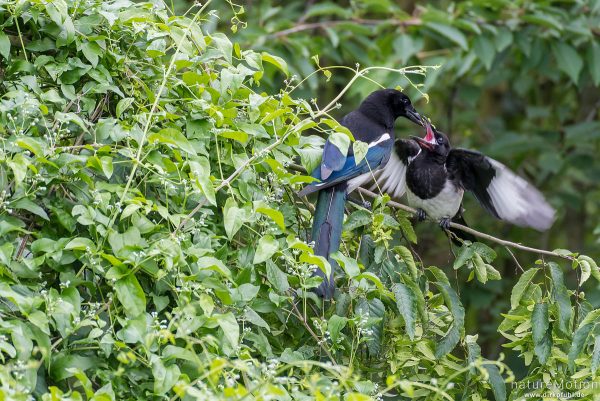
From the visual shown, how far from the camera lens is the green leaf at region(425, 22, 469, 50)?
606cm

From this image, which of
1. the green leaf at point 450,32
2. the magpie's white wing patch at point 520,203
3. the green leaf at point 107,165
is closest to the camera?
the green leaf at point 107,165

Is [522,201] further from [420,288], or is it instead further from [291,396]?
[291,396]

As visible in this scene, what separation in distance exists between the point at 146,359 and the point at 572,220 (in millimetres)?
6467

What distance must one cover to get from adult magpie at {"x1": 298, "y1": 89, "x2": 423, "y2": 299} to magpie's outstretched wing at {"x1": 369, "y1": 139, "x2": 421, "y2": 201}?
0.68 feet

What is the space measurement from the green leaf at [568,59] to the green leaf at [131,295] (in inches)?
173

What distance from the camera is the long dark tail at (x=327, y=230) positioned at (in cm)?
316

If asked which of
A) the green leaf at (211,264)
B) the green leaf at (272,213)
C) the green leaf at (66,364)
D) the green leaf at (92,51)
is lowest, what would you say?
the green leaf at (66,364)

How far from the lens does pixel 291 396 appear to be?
2619mm

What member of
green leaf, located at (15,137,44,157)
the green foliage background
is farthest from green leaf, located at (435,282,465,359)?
green leaf, located at (15,137,44,157)

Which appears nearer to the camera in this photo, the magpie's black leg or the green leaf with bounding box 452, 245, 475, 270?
the green leaf with bounding box 452, 245, 475, 270

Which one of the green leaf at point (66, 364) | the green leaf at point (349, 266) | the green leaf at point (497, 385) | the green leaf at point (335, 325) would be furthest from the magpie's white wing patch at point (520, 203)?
the green leaf at point (66, 364)

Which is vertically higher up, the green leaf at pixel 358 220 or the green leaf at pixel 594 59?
the green leaf at pixel 358 220

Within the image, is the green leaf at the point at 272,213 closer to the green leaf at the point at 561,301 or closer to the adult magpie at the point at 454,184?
the green leaf at the point at 561,301

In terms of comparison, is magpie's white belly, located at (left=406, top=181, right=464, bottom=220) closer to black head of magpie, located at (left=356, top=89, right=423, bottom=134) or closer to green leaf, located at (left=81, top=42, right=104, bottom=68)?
black head of magpie, located at (left=356, top=89, right=423, bottom=134)
